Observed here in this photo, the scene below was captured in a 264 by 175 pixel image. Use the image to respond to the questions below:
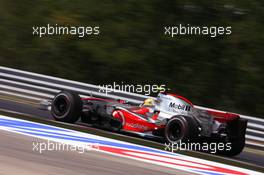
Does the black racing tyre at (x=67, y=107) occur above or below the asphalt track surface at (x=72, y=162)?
above

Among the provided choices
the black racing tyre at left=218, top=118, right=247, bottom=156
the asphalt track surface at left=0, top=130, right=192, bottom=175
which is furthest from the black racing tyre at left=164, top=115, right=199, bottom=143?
the asphalt track surface at left=0, top=130, right=192, bottom=175

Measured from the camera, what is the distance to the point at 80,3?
1806 centimetres

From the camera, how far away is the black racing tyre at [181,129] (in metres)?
9.32

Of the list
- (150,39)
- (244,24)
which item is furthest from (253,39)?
(150,39)

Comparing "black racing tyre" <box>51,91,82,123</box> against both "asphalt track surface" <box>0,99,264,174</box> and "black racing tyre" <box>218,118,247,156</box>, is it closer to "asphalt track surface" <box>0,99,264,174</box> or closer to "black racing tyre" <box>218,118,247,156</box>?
"asphalt track surface" <box>0,99,264,174</box>

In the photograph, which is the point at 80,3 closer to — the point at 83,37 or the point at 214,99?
the point at 83,37

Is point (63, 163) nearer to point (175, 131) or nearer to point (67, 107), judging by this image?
point (175, 131)

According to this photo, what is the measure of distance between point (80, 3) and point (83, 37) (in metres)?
1.07

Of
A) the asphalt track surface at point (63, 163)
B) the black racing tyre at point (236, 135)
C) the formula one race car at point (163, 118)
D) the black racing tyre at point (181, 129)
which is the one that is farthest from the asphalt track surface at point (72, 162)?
the black racing tyre at point (236, 135)

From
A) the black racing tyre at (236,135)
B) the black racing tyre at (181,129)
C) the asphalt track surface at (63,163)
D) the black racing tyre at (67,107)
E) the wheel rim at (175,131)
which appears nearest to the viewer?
the asphalt track surface at (63,163)

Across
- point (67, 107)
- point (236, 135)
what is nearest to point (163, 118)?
point (236, 135)

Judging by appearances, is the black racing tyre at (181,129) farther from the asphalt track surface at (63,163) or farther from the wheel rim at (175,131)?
the asphalt track surface at (63,163)

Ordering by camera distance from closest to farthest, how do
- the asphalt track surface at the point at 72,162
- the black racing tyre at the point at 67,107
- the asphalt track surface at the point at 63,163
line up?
the asphalt track surface at the point at 63,163 → the asphalt track surface at the point at 72,162 → the black racing tyre at the point at 67,107

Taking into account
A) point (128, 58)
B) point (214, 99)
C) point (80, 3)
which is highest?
point (80, 3)
